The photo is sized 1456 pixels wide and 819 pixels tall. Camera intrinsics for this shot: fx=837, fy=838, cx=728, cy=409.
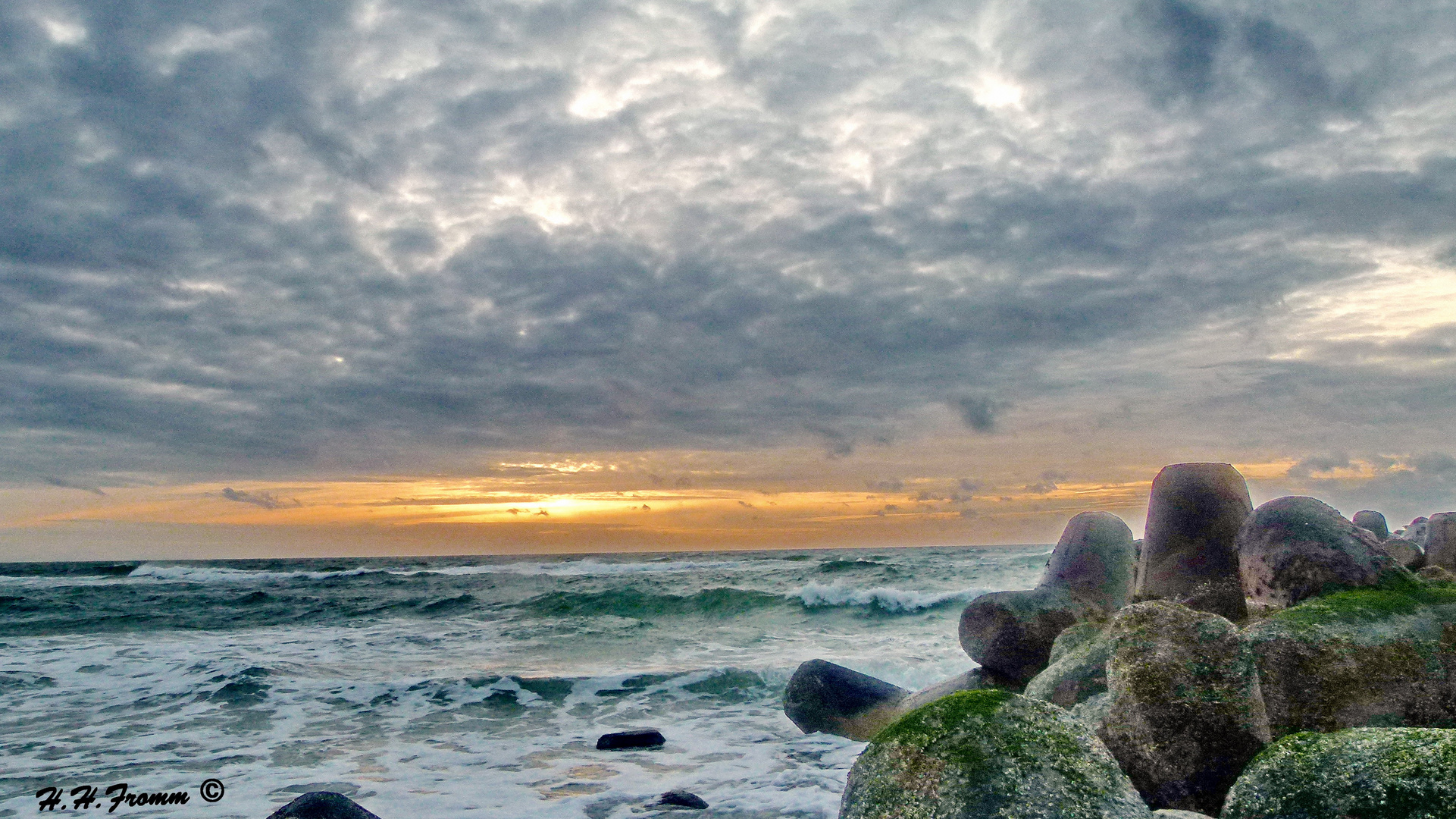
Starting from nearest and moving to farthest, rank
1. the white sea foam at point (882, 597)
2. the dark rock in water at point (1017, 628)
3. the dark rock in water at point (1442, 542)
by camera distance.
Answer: the dark rock in water at point (1017, 628) < the dark rock in water at point (1442, 542) < the white sea foam at point (882, 597)

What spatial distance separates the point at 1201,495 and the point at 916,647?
10.1 metres

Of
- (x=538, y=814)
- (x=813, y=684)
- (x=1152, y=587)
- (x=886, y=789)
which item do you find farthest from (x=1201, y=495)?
(x=538, y=814)

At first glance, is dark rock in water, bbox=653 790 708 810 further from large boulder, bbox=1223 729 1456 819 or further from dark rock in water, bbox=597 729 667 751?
large boulder, bbox=1223 729 1456 819

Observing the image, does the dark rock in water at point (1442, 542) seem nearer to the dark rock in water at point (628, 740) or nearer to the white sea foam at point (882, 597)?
the dark rock in water at point (628, 740)

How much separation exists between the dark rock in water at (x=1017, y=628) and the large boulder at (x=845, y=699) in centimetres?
57

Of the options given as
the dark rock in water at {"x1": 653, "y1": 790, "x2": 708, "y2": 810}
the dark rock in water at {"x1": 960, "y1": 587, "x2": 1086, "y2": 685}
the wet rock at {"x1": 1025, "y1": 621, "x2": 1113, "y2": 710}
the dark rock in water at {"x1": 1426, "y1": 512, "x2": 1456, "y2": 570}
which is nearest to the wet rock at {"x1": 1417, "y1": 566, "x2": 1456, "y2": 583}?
the wet rock at {"x1": 1025, "y1": 621, "x2": 1113, "y2": 710}

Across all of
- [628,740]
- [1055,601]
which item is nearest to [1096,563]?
[1055,601]

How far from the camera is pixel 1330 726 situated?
18.2ft

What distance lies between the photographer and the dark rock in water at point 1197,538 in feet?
27.2

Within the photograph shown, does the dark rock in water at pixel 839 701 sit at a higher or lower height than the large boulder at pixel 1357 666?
lower

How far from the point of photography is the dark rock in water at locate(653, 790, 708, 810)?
7.66 m

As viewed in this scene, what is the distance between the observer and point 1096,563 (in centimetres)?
1023

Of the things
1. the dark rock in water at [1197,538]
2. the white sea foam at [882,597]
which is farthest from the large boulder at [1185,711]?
the white sea foam at [882,597]

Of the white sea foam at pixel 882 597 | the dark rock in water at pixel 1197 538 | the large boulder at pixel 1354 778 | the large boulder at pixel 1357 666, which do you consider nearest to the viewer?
the large boulder at pixel 1354 778
